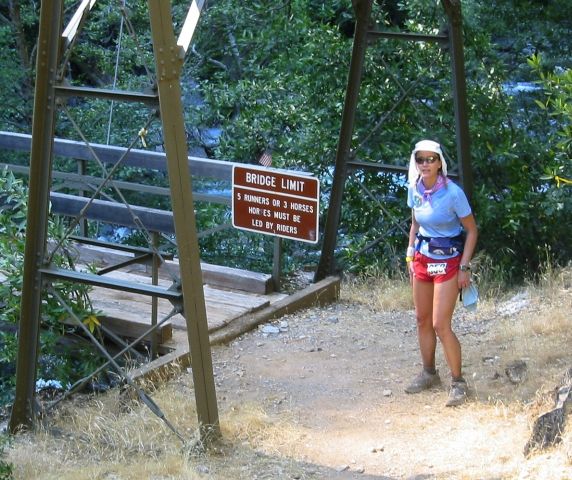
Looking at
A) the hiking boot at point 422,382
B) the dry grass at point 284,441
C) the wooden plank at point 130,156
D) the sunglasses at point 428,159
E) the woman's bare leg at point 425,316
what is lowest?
the dry grass at point 284,441

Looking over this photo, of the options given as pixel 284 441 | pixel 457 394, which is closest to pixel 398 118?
pixel 457 394

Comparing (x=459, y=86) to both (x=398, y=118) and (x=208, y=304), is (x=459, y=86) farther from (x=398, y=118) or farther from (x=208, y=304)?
(x=208, y=304)

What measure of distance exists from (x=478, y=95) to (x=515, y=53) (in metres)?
1.17

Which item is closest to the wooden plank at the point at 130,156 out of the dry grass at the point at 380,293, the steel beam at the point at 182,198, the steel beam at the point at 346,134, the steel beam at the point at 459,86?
the steel beam at the point at 346,134

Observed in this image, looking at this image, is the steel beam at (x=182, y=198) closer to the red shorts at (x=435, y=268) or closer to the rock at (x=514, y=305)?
the red shorts at (x=435, y=268)

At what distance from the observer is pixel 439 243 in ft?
Answer: 23.1

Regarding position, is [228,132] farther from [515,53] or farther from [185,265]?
[185,265]

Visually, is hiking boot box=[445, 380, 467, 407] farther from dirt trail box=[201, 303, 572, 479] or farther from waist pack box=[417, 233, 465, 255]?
waist pack box=[417, 233, 465, 255]

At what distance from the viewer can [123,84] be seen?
47.9ft

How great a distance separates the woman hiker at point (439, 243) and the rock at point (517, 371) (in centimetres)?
45

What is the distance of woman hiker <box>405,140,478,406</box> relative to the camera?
6.96 metres

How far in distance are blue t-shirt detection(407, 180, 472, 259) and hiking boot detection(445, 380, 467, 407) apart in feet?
3.00

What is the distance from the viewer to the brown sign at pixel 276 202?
9406mm

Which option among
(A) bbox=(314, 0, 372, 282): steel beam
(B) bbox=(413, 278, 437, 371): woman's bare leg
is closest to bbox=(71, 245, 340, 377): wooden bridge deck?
(A) bbox=(314, 0, 372, 282): steel beam
